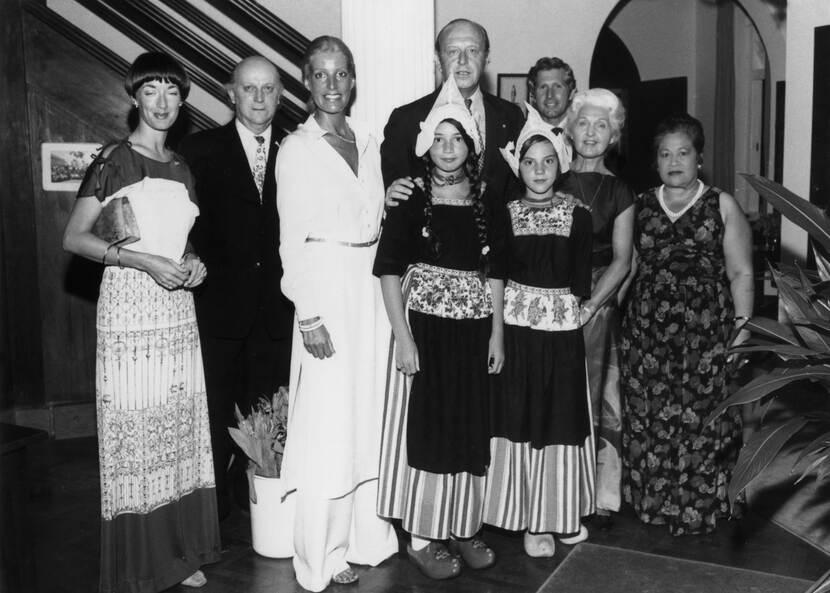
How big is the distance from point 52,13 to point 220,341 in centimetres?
211

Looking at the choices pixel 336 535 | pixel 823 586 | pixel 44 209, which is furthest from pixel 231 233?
pixel 823 586

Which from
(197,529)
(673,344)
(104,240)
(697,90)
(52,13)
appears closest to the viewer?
(104,240)

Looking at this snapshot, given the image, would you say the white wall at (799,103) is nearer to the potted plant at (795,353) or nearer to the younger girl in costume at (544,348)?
the younger girl in costume at (544,348)

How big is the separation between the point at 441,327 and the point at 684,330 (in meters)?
1.02

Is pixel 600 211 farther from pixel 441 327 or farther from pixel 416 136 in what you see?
pixel 441 327

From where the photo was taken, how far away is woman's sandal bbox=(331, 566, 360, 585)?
3.26 meters

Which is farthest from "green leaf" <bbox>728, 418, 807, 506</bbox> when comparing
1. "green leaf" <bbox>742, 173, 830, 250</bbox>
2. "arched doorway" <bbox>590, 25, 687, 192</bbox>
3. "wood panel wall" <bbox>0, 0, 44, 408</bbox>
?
"arched doorway" <bbox>590, 25, 687, 192</bbox>

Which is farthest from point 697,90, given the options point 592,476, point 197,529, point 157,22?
point 197,529

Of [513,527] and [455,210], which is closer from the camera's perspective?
[455,210]

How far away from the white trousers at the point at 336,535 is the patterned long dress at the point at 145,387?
0.39 meters

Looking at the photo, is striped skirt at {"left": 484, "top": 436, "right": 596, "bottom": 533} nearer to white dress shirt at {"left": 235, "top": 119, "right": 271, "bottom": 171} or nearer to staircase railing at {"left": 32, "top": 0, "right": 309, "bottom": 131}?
white dress shirt at {"left": 235, "top": 119, "right": 271, "bottom": 171}

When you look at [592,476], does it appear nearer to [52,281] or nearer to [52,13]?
[52,281]

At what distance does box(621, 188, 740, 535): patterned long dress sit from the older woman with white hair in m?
0.11

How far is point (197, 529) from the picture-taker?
327 cm
